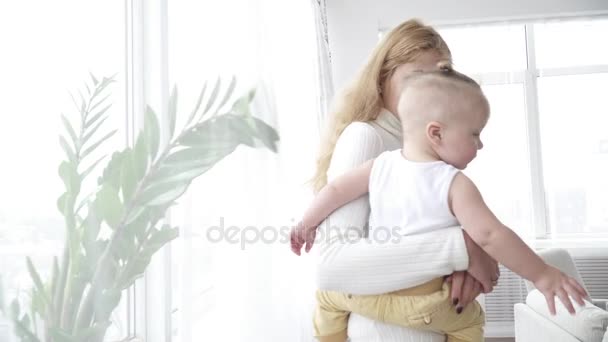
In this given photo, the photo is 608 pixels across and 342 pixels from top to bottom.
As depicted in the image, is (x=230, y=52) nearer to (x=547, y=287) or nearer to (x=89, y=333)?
(x=89, y=333)

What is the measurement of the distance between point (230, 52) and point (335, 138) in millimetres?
346

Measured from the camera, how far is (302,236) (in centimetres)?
115

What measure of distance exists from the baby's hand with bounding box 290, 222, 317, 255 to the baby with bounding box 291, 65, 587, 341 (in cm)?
7

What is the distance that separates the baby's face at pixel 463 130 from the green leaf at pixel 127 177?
55 centimetres

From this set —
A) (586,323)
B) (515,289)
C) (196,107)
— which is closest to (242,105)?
(196,107)

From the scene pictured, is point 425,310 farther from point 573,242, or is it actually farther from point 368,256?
point 573,242

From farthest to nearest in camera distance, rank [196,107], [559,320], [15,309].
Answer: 1. [559,320]
2. [196,107]
3. [15,309]

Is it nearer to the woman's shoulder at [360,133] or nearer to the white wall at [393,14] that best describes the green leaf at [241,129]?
the woman's shoulder at [360,133]

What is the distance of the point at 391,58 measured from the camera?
121 centimetres

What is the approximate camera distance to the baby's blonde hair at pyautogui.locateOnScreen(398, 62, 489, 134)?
1.01 m

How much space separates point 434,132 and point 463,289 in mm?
288

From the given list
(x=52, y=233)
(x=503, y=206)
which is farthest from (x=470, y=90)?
(x=503, y=206)

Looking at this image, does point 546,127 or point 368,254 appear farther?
point 546,127

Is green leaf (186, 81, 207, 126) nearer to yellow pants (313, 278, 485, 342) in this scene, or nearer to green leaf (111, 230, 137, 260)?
green leaf (111, 230, 137, 260)
